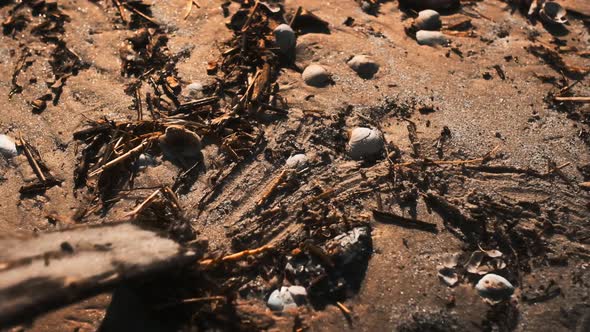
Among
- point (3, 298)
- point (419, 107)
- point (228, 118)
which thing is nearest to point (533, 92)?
point (419, 107)

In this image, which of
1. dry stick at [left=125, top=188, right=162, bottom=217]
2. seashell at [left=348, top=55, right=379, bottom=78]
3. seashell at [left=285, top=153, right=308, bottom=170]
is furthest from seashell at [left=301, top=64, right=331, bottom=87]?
dry stick at [left=125, top=188, right=162, bottom=217]

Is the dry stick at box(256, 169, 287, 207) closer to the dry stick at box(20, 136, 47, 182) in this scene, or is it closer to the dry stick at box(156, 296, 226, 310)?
the dry stick at box(156, 296, 226, 310)

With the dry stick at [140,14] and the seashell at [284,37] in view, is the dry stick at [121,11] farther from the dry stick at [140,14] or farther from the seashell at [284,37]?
the seashell at [284,37]

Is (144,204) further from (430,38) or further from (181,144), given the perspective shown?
(430,38)

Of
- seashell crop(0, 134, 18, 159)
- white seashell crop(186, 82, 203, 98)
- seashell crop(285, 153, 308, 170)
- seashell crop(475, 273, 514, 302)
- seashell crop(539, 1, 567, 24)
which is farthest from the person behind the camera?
seashell crop(539, 1, 567, 24)

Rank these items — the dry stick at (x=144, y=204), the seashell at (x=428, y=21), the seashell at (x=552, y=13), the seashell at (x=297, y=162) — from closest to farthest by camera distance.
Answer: the dry stick at (x=144, y=204) < the seashell at (x=297, y=162) < the seashell at (x=428, y=21) < the seashell at (x=552, y=13)

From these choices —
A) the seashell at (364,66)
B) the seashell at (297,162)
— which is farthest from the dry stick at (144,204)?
the seashell at (364,66)

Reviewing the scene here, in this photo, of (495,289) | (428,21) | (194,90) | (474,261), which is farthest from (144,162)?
(428,21)
